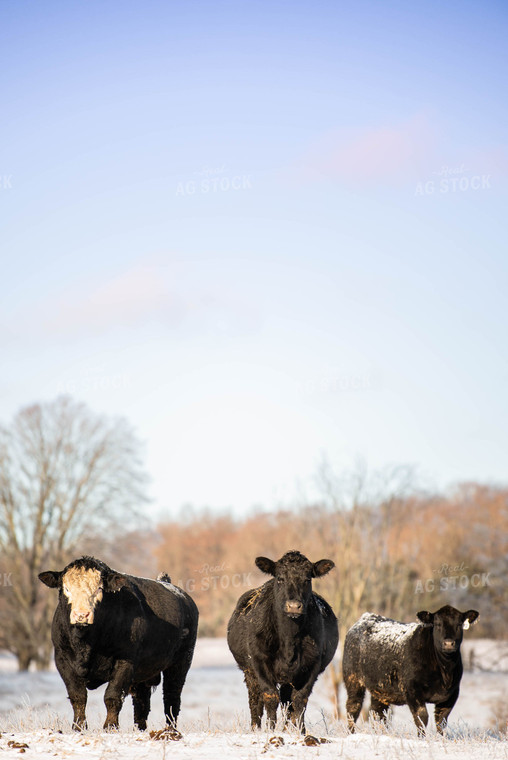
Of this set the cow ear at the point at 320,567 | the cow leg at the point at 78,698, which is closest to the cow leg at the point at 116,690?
the cow leg at the point at 78,698

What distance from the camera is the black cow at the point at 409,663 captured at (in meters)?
11.1

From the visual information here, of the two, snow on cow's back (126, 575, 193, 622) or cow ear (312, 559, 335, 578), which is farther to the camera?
cow ear (312, 559, 335, 578)

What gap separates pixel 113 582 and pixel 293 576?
2154 mm

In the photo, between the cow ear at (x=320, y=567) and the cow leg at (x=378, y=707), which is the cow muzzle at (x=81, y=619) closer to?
the cow ear at (x=320, y=567)

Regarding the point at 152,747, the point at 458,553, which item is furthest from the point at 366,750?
the point at 458,553

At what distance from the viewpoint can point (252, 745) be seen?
305 inches

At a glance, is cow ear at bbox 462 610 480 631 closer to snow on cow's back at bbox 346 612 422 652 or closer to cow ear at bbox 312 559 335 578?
snow on cow's back at bbox 346 612 422 652

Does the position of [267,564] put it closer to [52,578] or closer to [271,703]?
[271,703]

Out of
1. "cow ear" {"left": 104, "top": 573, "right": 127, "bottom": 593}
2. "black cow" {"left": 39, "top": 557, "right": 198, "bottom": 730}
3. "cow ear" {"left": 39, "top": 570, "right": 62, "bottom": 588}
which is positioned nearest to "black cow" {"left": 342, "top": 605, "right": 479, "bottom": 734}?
"black cow" {"left": 39, "top": 557, "right": 198, "bottom": 730}

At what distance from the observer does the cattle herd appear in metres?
9.26

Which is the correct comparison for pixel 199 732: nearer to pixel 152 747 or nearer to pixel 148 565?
pixel 152 747

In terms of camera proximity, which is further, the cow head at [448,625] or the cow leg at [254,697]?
the cow leg at [254,697]

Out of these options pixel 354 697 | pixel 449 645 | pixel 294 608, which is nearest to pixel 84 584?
pixel 294 608

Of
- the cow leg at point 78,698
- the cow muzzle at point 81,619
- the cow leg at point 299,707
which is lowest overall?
the cow leg at point 299,707
